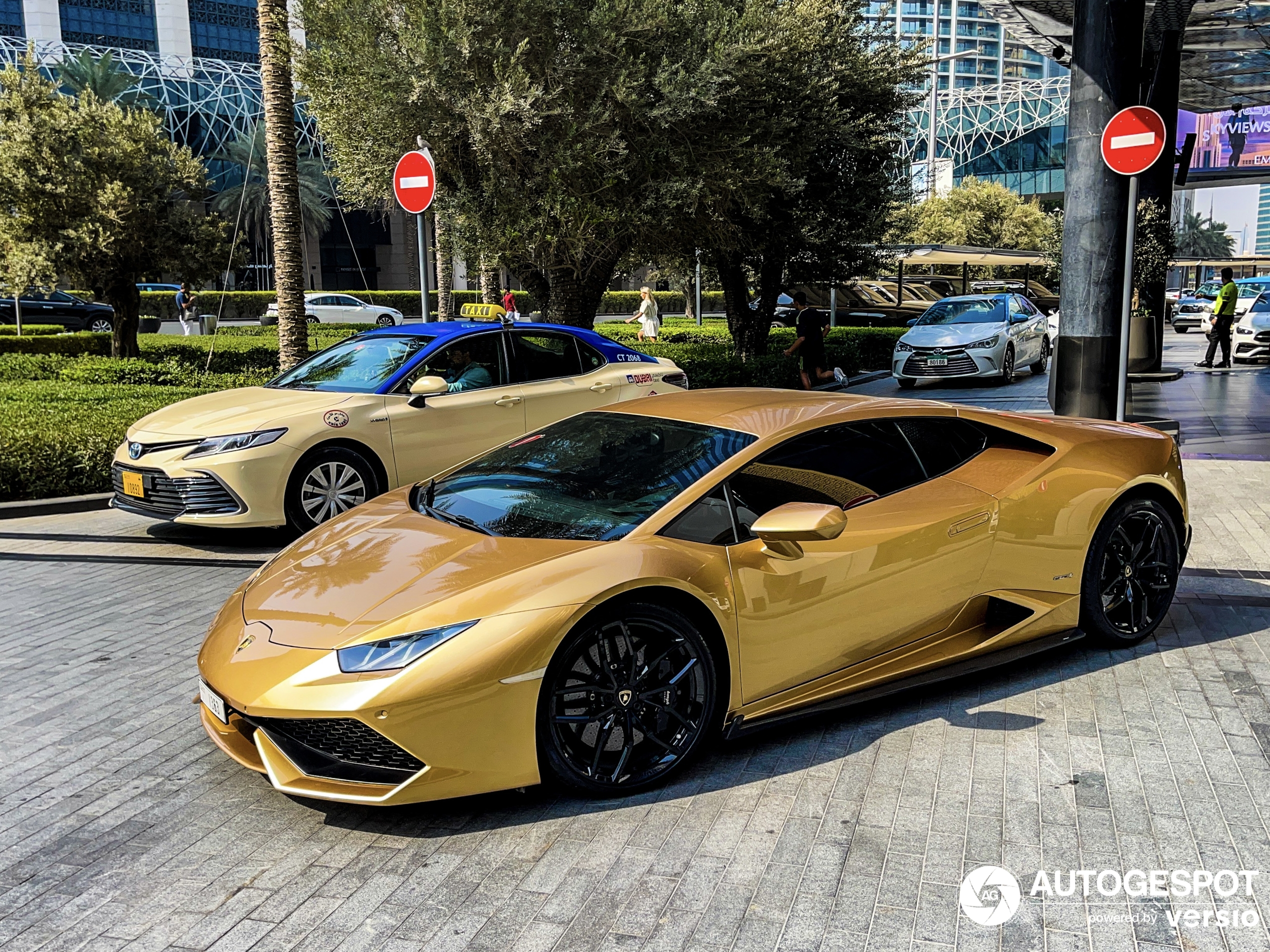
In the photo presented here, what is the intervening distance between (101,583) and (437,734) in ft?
14.0

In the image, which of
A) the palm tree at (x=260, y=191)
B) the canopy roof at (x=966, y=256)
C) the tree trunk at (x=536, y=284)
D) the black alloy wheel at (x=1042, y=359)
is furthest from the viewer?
the palm tree at (x=260, y=191)

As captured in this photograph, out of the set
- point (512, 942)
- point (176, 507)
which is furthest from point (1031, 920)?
point (176, 507)

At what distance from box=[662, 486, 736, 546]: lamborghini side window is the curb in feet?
21.1

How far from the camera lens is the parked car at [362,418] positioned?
7480 millimetres

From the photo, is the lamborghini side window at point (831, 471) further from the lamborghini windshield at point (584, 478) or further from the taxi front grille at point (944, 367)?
the taxi front grille at point (944, 367)

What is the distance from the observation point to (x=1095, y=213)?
11.1 meters

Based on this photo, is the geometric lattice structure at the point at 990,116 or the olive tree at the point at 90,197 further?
the geometric lattice structure at the point at 990,116

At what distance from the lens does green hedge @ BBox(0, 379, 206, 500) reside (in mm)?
9125

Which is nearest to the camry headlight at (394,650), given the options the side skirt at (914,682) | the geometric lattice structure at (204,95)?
the side skirt at (914,682)

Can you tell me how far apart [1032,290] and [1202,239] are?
166956 mm

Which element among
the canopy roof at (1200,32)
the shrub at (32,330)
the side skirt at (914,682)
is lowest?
the side skirt at (914,682)

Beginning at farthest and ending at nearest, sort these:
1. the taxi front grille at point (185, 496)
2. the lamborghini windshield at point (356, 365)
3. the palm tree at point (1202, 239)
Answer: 1. the palm tree at point (1202, 239)
2. the lamborghini windshield at point (356, 365)
3. the taxi front grille at point (185, 496)

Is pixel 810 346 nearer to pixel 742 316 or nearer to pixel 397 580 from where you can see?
pixel 742 316

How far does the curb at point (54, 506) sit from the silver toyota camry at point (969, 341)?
1348 cm
